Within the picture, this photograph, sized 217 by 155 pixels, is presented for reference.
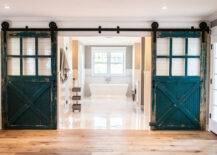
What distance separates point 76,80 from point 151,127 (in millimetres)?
4621

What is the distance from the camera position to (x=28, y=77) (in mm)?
6258

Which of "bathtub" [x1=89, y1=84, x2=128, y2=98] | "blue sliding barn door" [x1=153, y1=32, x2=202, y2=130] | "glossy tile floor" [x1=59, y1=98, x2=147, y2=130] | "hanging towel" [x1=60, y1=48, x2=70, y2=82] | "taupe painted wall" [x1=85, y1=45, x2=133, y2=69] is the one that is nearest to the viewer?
"blue sliding barn door" [x1=153, y1=32, x2=202, y2=130]

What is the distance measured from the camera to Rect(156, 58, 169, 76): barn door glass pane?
6.27 metres

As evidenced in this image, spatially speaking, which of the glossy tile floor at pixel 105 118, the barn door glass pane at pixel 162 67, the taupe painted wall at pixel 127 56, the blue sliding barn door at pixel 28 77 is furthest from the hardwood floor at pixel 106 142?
the taupe painted wall at pixel 127 56

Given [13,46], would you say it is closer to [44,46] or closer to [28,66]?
[28,66]

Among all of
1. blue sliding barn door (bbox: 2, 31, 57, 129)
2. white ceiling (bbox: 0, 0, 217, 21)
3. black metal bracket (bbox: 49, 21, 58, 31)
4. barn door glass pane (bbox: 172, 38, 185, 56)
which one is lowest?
blue sliding barn door (bbox: 2, 31, 57, 129)

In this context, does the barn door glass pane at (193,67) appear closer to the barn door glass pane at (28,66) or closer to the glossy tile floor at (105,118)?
the glossy tile floor at (105,118)

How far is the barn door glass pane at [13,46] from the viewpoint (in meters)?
6.26

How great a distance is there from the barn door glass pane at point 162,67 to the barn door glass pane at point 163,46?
0.14m

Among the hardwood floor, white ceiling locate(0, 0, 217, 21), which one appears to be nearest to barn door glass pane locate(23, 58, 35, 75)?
white ceiling locate(0, 0, 217, 21)

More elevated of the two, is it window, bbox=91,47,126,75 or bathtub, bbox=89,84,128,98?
window, bbox=91,47,126,75

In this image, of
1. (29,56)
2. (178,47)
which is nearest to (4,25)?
(29,56)

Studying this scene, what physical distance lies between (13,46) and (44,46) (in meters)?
0.64

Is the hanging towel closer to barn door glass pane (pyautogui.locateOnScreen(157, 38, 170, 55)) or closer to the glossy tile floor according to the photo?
the glossy tile floor
